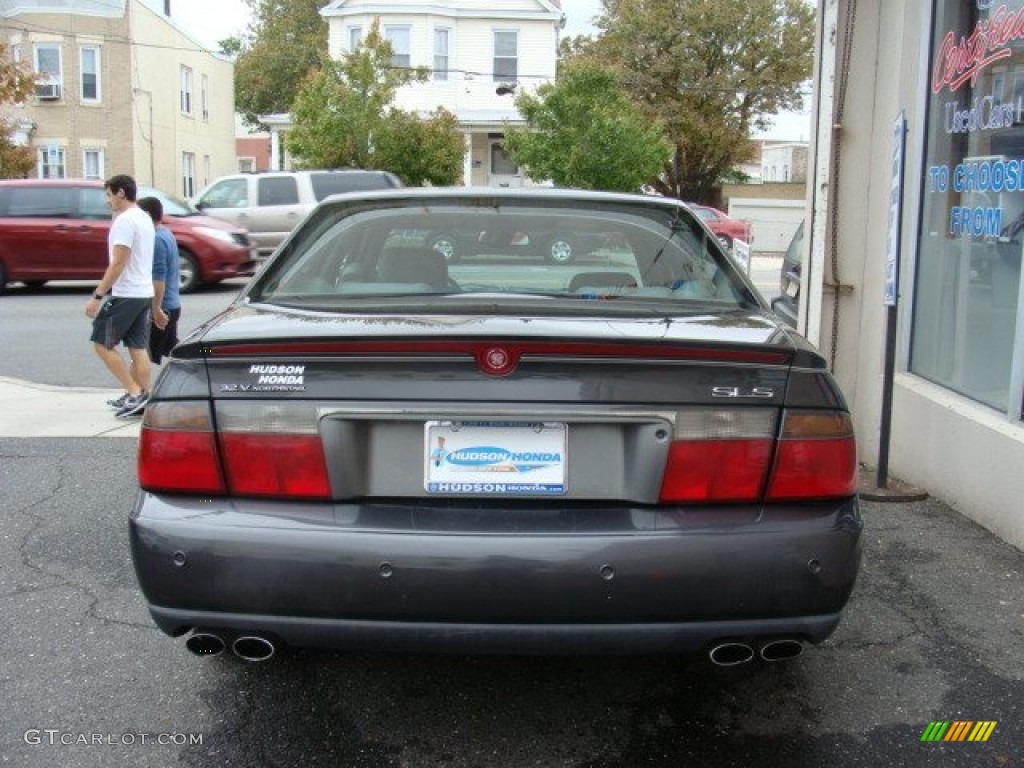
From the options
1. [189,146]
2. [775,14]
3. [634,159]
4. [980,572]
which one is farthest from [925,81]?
[775,14]

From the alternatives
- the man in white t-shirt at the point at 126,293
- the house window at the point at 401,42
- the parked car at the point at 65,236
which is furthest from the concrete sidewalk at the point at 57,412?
the house window at the point at 401,42

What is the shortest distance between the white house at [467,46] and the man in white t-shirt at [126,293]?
25.5 m

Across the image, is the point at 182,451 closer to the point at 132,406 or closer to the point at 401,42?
the point at 132,406

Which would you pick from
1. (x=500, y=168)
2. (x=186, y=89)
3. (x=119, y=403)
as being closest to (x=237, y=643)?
(x=119, y=403)

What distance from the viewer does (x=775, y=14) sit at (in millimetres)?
43281

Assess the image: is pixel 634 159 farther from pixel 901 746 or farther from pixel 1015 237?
pixel 901 746

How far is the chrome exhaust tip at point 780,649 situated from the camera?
2.77 meters

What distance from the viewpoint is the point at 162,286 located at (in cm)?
772

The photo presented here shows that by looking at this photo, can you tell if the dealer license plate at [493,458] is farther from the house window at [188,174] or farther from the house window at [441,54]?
the house window at [188,174]

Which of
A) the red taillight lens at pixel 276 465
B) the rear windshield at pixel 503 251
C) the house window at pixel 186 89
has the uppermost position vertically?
A: the house window at pixel 186 89

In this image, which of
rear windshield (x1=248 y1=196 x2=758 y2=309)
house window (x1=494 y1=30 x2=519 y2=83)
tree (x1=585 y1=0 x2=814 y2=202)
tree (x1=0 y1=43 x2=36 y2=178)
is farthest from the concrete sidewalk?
tree (x1=585 y1=0 x2=814 y2=202)

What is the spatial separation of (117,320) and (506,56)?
27.3 meters

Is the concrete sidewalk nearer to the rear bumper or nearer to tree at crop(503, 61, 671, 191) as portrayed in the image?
the rear bumper

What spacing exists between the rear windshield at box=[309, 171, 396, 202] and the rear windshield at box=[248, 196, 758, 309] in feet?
48.9
